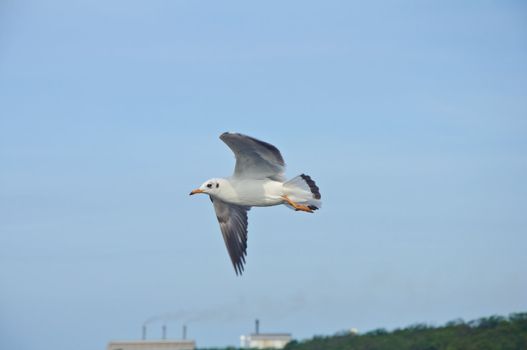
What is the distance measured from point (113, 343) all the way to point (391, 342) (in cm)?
2230

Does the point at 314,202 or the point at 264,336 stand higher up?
the point at 264,336

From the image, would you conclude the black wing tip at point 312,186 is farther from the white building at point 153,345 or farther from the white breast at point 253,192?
the white building at point 153,345

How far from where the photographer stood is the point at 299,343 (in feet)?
184

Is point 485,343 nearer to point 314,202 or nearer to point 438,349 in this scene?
point 438,349

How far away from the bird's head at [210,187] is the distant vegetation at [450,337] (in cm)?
2145

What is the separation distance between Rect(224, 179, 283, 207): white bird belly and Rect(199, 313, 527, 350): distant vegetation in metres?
21.3

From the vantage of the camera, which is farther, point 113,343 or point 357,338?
Result: point 113,343

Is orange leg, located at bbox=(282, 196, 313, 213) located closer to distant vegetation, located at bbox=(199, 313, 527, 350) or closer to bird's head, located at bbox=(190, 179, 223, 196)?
bird's head, located at bbox=(190, 179, 223, 196)

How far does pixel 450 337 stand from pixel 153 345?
24.9 meters

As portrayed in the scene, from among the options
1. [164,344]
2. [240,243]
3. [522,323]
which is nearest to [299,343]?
[164,344]

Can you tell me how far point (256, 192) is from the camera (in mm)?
20516

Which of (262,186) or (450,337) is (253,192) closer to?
(262,186)

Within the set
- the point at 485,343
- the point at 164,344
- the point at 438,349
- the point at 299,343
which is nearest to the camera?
the point at 485,343

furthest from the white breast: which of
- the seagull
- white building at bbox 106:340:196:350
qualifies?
white building at bbox 106:340:196:350
